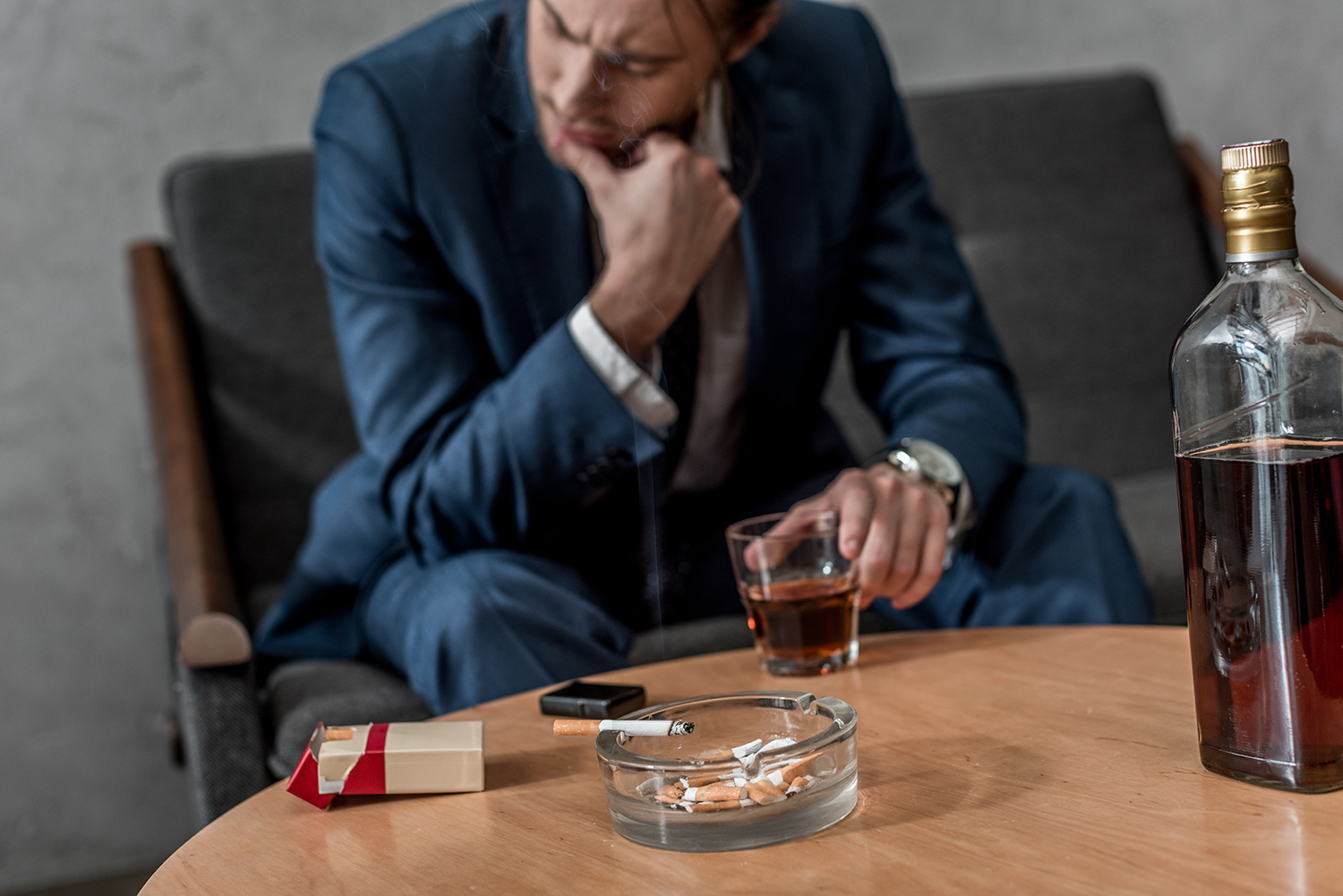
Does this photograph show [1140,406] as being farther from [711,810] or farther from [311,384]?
[711,810]

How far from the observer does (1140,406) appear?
1802 mm

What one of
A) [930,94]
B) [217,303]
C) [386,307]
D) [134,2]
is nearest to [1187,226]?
[930,94]

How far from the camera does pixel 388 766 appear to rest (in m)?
0.57

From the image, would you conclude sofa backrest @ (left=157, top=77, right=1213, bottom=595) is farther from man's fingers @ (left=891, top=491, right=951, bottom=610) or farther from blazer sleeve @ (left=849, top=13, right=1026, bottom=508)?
man's fingers @ (left=891, top=491, right=951, bottom=610)

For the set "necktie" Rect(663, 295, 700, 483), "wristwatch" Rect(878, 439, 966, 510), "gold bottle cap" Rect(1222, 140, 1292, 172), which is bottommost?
"wristwatch" Rect(878, 439, 966, 510)

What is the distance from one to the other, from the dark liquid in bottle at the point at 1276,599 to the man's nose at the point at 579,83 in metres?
0.66

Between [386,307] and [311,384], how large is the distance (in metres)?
0.53

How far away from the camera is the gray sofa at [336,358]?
3.51 ft

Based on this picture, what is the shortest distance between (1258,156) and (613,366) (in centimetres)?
63

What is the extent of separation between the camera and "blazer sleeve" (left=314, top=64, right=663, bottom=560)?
3.33ft

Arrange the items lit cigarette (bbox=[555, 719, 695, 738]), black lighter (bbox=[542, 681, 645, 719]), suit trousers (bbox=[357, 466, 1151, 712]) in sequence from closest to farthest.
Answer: lit cigarette (bbox=[555, 719, 695, 738]) → black lighter (bbox=[542, 681, 645, 719]) → suit trousers (bbox=[357, 466, 1151, 712])

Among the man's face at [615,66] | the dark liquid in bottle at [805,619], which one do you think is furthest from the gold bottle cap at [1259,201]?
the man's face at [615,66]

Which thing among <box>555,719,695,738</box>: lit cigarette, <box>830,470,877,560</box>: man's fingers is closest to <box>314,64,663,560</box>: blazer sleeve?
<box>830,470,877,560</box>: man's fingers

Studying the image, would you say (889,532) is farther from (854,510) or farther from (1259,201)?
(1259,201)
